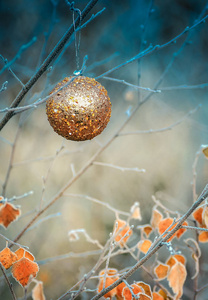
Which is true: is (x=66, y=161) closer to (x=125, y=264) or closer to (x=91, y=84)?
(x=125, y=264)

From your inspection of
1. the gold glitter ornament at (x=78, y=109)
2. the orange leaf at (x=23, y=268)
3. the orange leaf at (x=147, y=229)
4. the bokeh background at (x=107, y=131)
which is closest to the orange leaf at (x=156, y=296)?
the orange leaf at (x=147, y=229)

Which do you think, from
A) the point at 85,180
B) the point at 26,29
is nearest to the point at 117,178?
the point at 85,180

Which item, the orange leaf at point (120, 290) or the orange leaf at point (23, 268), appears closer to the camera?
the orange leaf at point (23, 268)

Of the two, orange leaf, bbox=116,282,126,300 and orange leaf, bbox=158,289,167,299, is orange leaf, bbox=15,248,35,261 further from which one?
orange leaf, bbox=158,289,167,299

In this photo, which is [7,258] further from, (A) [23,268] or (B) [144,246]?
(B) [144,246]

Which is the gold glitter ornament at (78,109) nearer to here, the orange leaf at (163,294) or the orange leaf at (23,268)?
the orange leaf at (23,268)

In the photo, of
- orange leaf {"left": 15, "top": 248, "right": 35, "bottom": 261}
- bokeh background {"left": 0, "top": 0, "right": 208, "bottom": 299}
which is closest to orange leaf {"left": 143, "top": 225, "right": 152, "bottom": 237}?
orange leaf {"left": 15, "top": 248, "right": 35, "bottom": 261}
